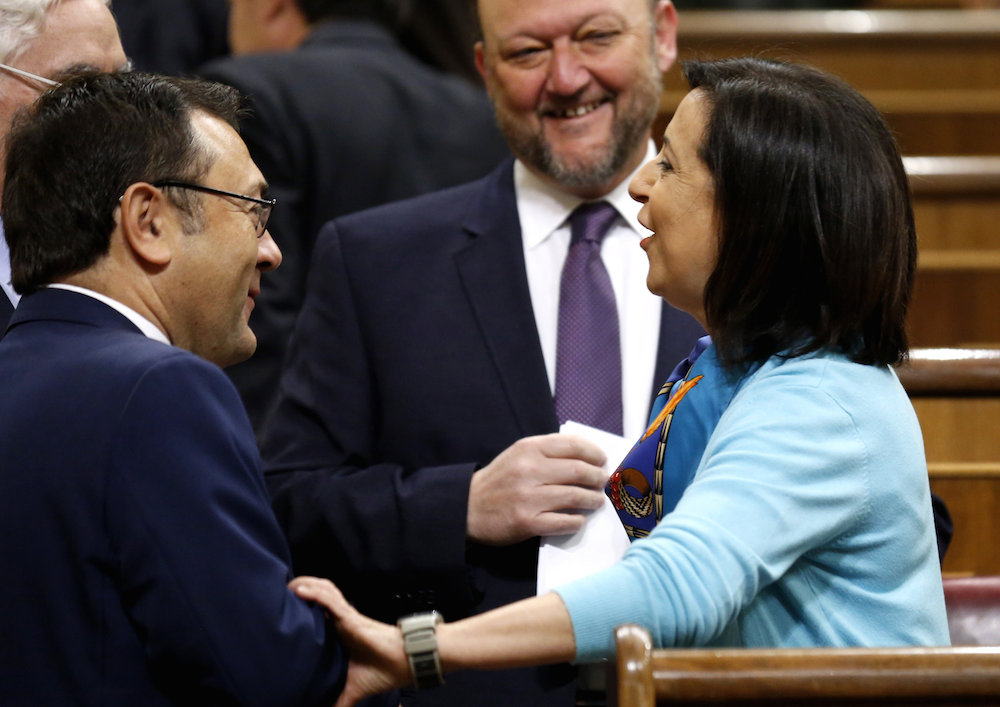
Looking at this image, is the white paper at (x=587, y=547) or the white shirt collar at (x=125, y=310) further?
the white paper at (x=587, y=547)

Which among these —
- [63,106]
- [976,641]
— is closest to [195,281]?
[63,106]

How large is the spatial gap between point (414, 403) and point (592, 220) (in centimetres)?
49

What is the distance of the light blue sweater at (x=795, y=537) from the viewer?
1435 mm

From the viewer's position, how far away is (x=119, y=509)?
1.46m

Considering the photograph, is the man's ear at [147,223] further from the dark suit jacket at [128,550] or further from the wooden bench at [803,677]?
→ the wooden bench at [803,677]

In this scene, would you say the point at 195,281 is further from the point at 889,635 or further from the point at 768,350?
the point at 889,635

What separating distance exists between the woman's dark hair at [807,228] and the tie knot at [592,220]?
775 millimetres

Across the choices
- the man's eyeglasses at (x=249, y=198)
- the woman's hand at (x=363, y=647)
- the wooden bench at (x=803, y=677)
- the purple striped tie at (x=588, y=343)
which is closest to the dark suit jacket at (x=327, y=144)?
the purple striped tie at (x=588, y=343)

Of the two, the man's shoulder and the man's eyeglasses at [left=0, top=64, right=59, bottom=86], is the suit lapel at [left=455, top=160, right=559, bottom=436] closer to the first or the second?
the man's shoulder

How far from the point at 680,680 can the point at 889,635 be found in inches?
13.9

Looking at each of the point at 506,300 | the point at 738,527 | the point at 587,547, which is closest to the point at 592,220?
the point at 506,300

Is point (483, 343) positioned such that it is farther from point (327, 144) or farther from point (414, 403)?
point (327, 144)

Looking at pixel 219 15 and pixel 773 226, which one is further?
pixel 219 15

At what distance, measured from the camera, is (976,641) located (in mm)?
2166
